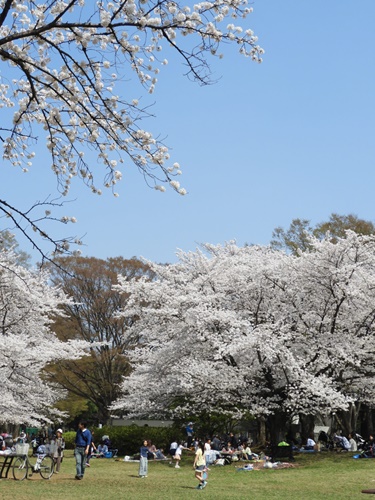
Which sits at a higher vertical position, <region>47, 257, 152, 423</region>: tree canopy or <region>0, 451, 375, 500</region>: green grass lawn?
<region>47, 257, 152, 423</region>: tree canopy

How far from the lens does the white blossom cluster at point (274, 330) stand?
839 inches

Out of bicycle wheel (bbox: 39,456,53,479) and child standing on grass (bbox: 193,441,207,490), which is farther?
bicycle wheel (bbox: 39,456,53,479)

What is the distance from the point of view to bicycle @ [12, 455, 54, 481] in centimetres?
1583

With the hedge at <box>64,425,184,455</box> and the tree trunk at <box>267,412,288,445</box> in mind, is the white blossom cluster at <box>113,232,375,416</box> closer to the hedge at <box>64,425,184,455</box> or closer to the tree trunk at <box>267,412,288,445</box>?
the tree trunk at <box>267,412,288,445</box>

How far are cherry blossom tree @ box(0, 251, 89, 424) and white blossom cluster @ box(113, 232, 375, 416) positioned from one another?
4008 mm

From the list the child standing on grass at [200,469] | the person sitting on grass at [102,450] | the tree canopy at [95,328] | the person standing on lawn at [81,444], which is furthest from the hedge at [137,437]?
the child standing on grass at [200,469]

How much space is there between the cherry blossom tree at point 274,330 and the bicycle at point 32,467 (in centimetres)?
624

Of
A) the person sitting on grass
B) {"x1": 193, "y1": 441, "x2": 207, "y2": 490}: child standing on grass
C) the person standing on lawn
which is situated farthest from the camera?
the person sitting on grass

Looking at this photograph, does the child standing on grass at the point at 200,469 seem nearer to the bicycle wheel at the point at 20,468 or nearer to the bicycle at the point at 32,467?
the bicycle at the point at 32,467

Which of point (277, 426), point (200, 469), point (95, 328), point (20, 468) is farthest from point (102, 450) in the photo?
point (200, 469)

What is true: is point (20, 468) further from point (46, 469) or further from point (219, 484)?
point (219, 484)

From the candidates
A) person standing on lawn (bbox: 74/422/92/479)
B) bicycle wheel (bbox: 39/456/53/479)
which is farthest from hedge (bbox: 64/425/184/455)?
person standing on lawn (bbox: 74/422/92/479)

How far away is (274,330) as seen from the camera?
70.7 feet

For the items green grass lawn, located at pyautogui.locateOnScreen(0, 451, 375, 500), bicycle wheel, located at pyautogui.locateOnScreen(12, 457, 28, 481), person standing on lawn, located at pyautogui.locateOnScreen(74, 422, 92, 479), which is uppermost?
person standing on lawn, located at pyautogui.locateOnScreen(74, 422, 92, 479)
